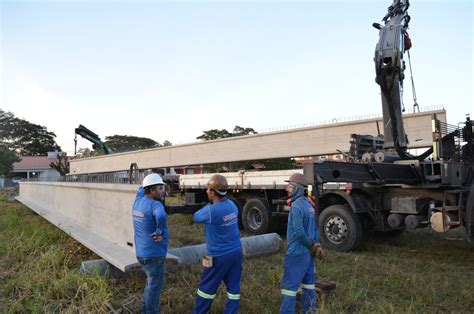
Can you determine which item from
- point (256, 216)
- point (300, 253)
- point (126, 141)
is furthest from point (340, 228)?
point (126, 141)

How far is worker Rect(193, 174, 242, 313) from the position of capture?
405 cm

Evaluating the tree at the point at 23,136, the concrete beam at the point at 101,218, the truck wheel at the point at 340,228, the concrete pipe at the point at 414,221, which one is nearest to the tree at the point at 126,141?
the tree at the point at 23,136

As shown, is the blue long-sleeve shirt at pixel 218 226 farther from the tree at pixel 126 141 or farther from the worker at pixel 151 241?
the tree at pixel 126 141

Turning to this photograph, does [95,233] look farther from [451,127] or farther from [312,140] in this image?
[312,140]

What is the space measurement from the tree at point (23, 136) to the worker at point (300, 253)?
86130 millimetres

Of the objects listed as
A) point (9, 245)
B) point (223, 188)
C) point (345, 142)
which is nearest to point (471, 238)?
point (223, 188)

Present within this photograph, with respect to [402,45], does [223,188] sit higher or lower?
lower

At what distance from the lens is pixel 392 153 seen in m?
7.93

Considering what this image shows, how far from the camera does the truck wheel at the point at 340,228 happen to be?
7.67m

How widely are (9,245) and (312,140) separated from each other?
19294 mm

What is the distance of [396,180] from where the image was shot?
275 inches

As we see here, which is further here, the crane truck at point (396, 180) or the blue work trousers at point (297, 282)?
the crane truck at point (396, 180)

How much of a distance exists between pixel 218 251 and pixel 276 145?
79.0 ft

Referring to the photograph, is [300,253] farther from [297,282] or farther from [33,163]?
[33,163]
